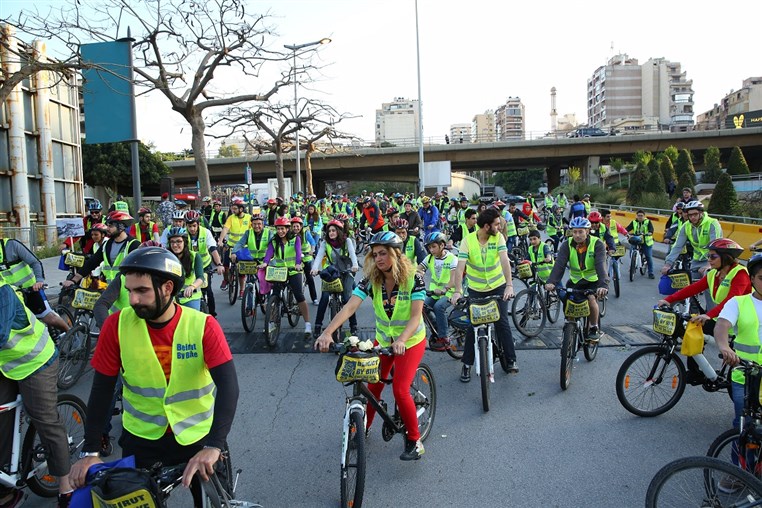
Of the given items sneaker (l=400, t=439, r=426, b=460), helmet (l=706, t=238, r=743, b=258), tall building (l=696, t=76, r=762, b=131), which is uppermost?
tall building (l=696, t=76, r=762, b=131)

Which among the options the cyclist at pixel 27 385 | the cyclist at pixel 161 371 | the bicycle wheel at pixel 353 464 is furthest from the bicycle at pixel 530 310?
the cyclist at pixel 161 371

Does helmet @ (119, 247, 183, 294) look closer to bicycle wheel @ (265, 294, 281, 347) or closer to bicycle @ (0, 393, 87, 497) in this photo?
bicycle @ (0, 393, 87, 497)

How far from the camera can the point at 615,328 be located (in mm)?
9633

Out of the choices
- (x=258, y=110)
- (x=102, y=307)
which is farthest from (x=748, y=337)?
(x=258, y=110)

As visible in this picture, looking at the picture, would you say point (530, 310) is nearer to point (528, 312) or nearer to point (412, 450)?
point (528, 312)

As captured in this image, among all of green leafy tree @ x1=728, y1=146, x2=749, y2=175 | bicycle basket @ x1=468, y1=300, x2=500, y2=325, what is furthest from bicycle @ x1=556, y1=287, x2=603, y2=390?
green leafy tree @ x1=728, y1=146, x2=749, y2=175

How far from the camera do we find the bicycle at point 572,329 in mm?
6645

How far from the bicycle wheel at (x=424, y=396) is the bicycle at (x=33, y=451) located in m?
2.49

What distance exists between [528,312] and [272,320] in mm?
3809

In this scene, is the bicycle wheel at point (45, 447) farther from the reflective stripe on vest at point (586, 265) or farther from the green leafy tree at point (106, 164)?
the green leafy tree at point (106, 164)

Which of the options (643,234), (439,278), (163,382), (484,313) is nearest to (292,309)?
(439,278)

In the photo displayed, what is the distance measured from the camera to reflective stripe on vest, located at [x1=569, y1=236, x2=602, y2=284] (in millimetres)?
7371

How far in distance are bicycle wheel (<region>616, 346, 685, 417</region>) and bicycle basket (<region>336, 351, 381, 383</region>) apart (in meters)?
2.85

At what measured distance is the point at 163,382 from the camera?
9.55ft
